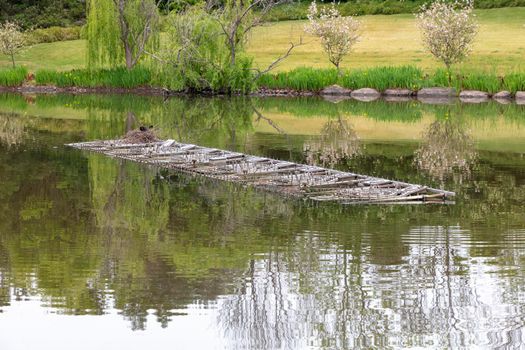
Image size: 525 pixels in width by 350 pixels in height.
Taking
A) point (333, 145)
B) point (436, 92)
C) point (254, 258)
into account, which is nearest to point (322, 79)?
point (436, 92)

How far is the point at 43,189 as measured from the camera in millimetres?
19422

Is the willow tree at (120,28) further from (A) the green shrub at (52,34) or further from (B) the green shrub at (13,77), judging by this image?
(A) the green shrub at (52,34)

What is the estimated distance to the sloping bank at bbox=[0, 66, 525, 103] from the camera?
46469 millimetres

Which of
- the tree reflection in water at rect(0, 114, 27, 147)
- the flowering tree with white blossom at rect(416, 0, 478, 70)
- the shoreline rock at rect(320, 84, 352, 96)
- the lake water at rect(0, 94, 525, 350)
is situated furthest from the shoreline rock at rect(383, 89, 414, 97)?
the lake water at rect(0, 94, 525, 350)

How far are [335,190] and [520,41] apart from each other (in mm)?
48366

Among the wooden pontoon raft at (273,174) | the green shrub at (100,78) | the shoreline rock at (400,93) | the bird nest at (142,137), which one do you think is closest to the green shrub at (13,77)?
the green shrub at (100,78)

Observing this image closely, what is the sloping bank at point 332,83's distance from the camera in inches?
1829

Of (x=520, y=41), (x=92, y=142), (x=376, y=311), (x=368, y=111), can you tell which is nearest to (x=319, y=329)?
(x=376, y=311)

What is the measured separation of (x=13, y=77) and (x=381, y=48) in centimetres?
2370

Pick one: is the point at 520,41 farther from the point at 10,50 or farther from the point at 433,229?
the point at 433,229

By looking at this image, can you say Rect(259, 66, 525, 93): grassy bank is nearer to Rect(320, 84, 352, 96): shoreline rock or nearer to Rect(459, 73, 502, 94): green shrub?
Rect(459, 73, 502, 94): green shrub

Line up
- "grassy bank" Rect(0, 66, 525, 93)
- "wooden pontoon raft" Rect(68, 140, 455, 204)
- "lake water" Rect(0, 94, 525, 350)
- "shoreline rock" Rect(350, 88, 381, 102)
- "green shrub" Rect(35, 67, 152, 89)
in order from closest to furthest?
"lake water" Rect(0, 94, 525, 350)
"wooden pontoon raft" Rect(68, 140, 455, 204)
"grassy bank" Rect(0, 66, 525, 93)
"shoreline rock" Rect(350, 88, 381, 102)
"green shrub" Rect(35, 67, 152, 89)

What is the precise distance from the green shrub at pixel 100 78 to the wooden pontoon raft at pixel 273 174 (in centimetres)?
2354

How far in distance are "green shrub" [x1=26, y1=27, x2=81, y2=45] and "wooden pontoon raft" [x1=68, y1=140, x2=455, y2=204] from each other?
4491 cm
